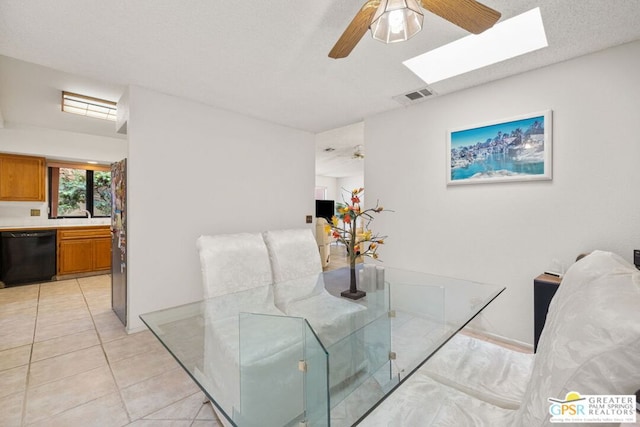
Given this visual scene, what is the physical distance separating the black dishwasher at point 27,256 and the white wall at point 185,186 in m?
2.94

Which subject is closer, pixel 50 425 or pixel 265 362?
pixel 265 362

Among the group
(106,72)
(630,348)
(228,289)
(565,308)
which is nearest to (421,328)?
(565,308)

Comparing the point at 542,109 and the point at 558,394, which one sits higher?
the point at 542,109

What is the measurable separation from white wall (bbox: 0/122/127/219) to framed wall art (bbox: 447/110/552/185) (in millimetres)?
5559

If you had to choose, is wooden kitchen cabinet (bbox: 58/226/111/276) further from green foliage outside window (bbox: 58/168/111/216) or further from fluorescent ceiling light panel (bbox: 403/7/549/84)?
fluorescent ceiling light panel (bbox: 403/7/549/84)

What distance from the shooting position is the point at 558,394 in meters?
0.56

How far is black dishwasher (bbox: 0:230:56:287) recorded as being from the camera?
3.89 m

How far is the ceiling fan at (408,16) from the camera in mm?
1222

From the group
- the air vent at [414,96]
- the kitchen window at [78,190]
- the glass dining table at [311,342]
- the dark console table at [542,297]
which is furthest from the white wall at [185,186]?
the kitchen window at [78,190]

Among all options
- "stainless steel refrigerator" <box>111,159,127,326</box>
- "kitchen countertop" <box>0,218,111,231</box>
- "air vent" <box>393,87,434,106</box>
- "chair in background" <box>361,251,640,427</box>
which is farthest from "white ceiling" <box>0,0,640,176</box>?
"kitchen countertop" <box>0,218,111,231</box>

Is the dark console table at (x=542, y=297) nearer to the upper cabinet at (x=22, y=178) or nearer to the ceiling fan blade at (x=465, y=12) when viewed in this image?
the ceiling fan blade at (x=465, y=12)

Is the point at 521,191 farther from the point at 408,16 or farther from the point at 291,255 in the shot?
the point at 291,255

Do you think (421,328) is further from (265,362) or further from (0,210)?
(0,210)

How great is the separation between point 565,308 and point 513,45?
2189 mm
